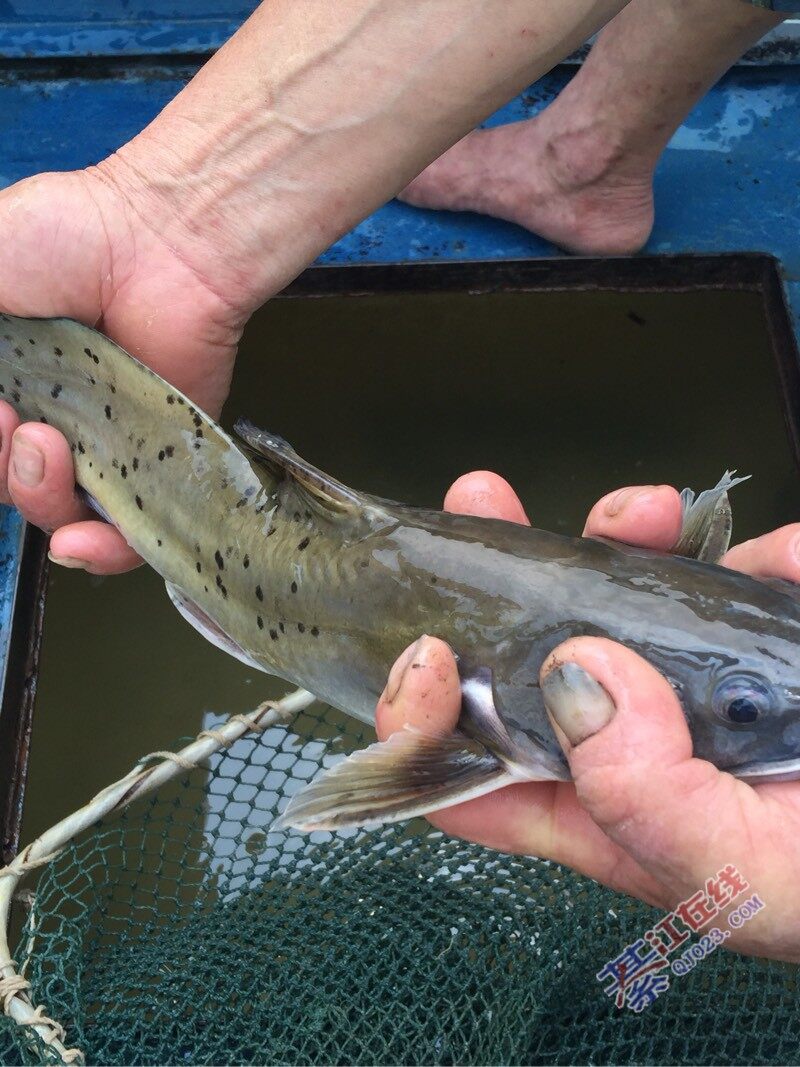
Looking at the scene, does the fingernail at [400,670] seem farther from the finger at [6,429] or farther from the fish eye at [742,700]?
the finger at [6,429]

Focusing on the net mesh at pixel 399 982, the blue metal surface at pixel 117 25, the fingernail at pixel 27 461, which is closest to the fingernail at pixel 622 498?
the net mesh at pixel 399 982

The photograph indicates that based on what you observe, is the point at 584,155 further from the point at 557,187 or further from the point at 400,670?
the point at 400,670

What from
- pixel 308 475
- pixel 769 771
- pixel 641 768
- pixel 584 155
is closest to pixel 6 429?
pixel 308 475

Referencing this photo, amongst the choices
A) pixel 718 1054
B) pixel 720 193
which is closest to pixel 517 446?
pixel 720 193

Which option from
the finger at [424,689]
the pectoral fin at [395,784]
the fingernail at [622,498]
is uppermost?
the fingernail at [622,498]

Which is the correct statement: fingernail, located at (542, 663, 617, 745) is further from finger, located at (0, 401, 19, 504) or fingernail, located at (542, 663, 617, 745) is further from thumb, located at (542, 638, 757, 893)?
finger, located at (0, 401, 19, 504)

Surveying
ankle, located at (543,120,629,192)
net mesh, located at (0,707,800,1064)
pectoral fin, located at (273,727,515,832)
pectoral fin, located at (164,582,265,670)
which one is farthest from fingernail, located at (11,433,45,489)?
ankle, located at (543,120,629,192)

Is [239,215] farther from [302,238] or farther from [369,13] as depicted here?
[369,13]
